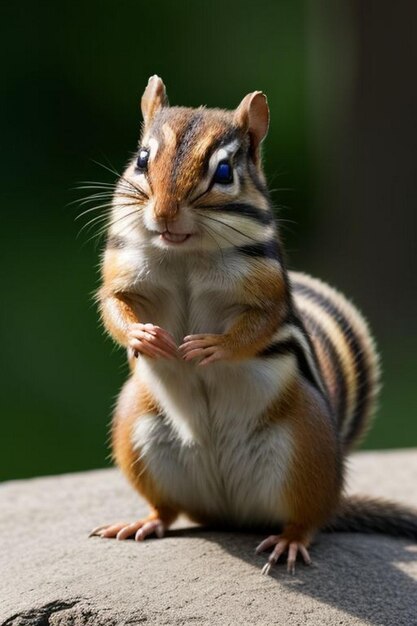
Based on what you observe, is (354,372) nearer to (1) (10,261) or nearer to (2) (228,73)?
(1) (10,261)

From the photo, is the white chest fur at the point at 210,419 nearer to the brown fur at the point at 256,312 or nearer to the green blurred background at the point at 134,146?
the brown fur at the point at 256,312

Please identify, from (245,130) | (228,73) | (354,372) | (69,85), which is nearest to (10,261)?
(69,85)

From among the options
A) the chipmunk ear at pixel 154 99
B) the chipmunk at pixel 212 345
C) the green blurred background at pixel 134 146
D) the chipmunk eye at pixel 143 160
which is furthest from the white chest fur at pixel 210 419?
the green blurred background at pixel 134 146

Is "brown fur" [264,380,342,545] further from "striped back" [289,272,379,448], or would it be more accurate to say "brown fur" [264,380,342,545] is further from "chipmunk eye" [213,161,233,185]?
"chipmunk eye" [213,161,233,185]

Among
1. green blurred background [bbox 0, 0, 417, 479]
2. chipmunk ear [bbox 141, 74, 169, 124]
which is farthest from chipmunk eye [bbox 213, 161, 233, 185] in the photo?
green blurred background [bbox 0, 0, 417, 479]

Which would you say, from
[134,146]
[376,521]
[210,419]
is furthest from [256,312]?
[134,146]

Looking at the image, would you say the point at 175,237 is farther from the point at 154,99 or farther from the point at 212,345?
the point at 154,99

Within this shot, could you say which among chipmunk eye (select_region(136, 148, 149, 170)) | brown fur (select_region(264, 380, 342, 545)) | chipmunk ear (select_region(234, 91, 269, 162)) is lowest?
brown fur (select_region(264, 380, 342, 545))
